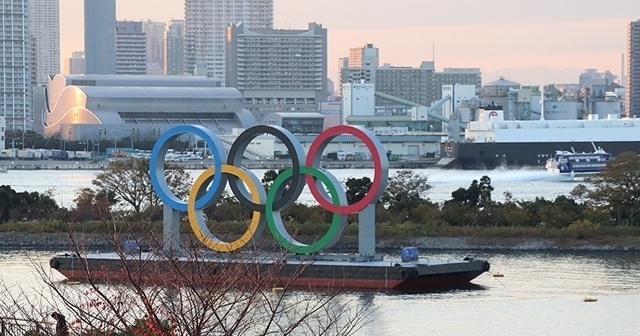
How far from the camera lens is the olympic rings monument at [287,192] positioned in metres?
21.8

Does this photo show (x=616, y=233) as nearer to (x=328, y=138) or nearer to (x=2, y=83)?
(x=328, y=138)

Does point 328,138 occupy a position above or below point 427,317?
above

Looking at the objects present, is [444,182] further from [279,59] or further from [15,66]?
[279,59]

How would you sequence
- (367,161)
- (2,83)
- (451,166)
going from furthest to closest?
(2,83)
(367,161)
(451,166)

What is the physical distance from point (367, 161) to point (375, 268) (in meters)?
59.1

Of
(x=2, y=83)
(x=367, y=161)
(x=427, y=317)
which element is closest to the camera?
(x=427, y=317)

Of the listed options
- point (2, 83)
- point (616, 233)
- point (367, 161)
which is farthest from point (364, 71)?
point (616, 233)

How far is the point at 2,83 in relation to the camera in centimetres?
11100

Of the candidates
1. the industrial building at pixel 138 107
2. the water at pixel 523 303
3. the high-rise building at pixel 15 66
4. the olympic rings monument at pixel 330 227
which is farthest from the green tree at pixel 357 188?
the high-rise building at pixel 15 66

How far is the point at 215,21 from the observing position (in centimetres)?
14325

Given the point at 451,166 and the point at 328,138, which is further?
the point at 451,166

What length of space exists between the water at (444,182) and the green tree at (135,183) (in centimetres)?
851

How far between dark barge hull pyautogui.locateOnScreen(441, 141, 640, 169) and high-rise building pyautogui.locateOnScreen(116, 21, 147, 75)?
7399 centimetres

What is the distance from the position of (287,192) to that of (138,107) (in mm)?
70001
